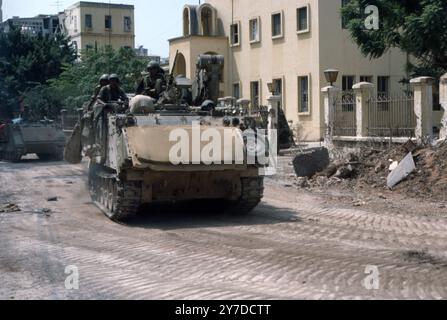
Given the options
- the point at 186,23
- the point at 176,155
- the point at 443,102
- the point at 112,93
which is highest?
the point at 186,23

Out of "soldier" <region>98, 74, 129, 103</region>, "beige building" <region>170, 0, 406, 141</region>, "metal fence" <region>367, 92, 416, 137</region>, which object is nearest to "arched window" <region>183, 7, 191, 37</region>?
"beige building" <region>170, 0, 406, 141</region>

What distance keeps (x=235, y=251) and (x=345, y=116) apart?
12260 millimetres

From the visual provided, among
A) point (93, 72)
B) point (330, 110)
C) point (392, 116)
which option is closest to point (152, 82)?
point (392, 116)

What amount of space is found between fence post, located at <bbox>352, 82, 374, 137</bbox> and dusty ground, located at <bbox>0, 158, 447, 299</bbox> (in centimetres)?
524

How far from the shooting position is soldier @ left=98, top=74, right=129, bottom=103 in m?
12.7

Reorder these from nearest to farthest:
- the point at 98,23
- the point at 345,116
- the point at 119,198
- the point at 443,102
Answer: the point at 119,198
the point at 443,102
the point at 345,116
the point at 98,23

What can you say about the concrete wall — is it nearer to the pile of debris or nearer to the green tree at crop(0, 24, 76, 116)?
the green tree at crop(0, 24, 76, 116)

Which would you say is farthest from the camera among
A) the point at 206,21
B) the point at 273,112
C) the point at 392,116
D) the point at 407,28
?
the point at 206,21

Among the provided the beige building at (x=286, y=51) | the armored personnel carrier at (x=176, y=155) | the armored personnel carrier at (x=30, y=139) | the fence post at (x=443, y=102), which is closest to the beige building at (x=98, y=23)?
the beige building at (x=286, y=51)

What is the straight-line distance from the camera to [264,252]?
8102mm

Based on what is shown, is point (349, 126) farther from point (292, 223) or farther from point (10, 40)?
point (10, 40)

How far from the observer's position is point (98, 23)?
67.4 meters

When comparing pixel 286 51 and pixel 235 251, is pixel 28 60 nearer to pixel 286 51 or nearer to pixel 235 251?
pixel 286 51

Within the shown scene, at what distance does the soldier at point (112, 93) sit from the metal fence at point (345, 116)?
27.1 feet
